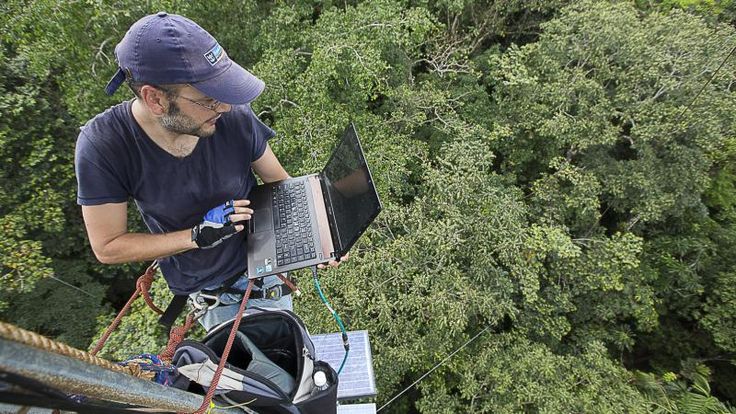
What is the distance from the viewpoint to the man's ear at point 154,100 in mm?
1407

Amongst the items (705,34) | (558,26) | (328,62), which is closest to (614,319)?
(705,34)

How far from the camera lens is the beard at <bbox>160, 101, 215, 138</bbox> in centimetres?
147

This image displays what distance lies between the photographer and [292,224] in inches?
88.8

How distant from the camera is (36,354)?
56cm

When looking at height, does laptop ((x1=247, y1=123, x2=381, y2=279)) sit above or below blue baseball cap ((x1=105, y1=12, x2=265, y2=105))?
below

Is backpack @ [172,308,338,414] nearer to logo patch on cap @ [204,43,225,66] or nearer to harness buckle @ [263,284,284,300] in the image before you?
harness buckle @ [263,284,284,300]

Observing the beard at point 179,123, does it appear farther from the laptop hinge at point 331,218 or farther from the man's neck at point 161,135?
the laptop hinge at point 331,218

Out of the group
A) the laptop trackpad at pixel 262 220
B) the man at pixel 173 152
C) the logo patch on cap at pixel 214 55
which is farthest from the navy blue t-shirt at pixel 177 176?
the logo patch on cap at pixel 214 55

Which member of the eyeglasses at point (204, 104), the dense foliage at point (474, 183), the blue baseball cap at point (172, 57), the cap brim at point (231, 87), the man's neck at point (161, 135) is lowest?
the dense foliage at point (474, 183)

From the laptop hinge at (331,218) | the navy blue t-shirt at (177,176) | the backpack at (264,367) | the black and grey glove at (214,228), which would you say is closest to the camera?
the backpack at (264,367)

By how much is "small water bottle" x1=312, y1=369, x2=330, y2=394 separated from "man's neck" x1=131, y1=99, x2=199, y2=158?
1.10 metres

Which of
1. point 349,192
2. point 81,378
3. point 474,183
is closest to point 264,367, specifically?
point 81,378

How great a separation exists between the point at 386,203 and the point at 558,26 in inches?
161

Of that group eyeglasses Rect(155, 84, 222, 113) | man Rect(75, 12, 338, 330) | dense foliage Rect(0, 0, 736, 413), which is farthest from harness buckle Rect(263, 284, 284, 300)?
dense foliage Rect(0, 0, 736, 413)
